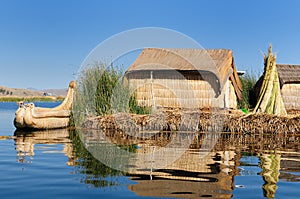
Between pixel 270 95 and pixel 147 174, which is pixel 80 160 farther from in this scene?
pixel 270 95

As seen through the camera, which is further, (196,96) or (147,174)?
(196,96)

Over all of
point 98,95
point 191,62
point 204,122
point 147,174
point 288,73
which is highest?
point 191,62

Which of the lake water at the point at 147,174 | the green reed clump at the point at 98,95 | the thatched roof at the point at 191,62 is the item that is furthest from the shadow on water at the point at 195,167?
Answer: the thatched roof at the point at 191,62

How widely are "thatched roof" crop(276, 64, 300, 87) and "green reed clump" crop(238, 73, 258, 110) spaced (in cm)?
203

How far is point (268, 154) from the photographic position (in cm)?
1048

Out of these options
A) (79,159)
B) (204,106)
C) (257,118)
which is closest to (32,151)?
(79,159)

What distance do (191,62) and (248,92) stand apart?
21.2 feet

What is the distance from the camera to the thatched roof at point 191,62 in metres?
23.0

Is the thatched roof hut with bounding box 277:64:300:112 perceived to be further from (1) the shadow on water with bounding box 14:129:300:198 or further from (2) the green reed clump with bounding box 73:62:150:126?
(1) the shadow on water with bounding box 14:129:300:198

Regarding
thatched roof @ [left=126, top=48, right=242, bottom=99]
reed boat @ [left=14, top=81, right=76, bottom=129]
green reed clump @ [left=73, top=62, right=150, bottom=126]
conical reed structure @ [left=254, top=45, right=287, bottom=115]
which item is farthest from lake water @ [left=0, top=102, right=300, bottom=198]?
thatched roof @ [left=126, top=48, right=242, bottom=99]

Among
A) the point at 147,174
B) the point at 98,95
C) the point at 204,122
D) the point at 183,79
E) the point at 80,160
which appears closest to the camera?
the point at 147,174

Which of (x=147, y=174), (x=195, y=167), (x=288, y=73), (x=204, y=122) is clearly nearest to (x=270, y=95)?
(x=204, y=122)

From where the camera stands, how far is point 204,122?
16.5m

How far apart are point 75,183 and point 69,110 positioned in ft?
41.2
